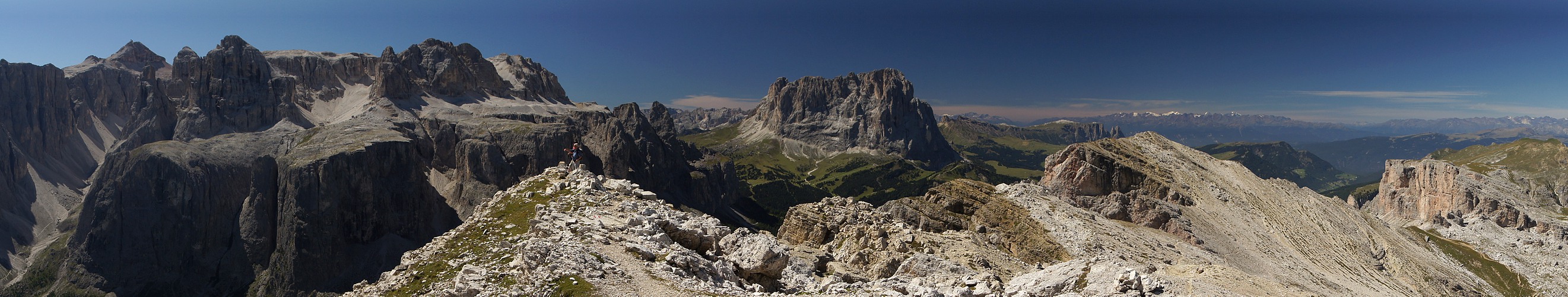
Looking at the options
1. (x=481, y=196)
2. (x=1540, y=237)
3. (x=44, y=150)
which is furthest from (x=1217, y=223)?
(x=44, y=150)

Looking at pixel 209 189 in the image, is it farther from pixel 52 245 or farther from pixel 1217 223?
pixel 1217 223

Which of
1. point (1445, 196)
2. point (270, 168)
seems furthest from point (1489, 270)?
point (270, 168)

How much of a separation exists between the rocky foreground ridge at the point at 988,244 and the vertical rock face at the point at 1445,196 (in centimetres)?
3723

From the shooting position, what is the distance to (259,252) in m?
111

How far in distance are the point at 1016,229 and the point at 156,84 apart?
689 ft

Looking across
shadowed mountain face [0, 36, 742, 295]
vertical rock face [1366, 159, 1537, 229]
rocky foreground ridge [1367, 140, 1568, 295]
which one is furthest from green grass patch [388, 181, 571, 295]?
vertical rock face [1366, 159, 1537, 229]

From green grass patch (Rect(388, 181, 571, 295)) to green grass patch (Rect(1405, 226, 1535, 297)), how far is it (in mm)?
86858

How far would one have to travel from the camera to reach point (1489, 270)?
68688 mm

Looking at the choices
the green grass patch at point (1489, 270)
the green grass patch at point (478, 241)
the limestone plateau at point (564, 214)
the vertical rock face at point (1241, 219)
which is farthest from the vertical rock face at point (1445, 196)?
the green grass patch at point (478, 241)

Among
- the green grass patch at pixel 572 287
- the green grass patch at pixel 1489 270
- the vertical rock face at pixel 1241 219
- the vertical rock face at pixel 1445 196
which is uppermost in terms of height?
the green grass patch at pixel 572 287

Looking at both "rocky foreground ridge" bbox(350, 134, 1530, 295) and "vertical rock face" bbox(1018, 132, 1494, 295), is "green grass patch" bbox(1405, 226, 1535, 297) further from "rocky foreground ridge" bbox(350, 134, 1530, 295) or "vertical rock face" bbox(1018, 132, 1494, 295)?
"vertical rock face" bbox(1018, 132, 1494, 295)

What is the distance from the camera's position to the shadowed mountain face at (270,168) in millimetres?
109625

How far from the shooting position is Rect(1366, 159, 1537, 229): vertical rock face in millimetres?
87000

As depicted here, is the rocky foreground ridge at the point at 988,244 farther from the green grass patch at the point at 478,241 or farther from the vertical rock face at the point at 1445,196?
the vertical rock face at the point at 1445,196
